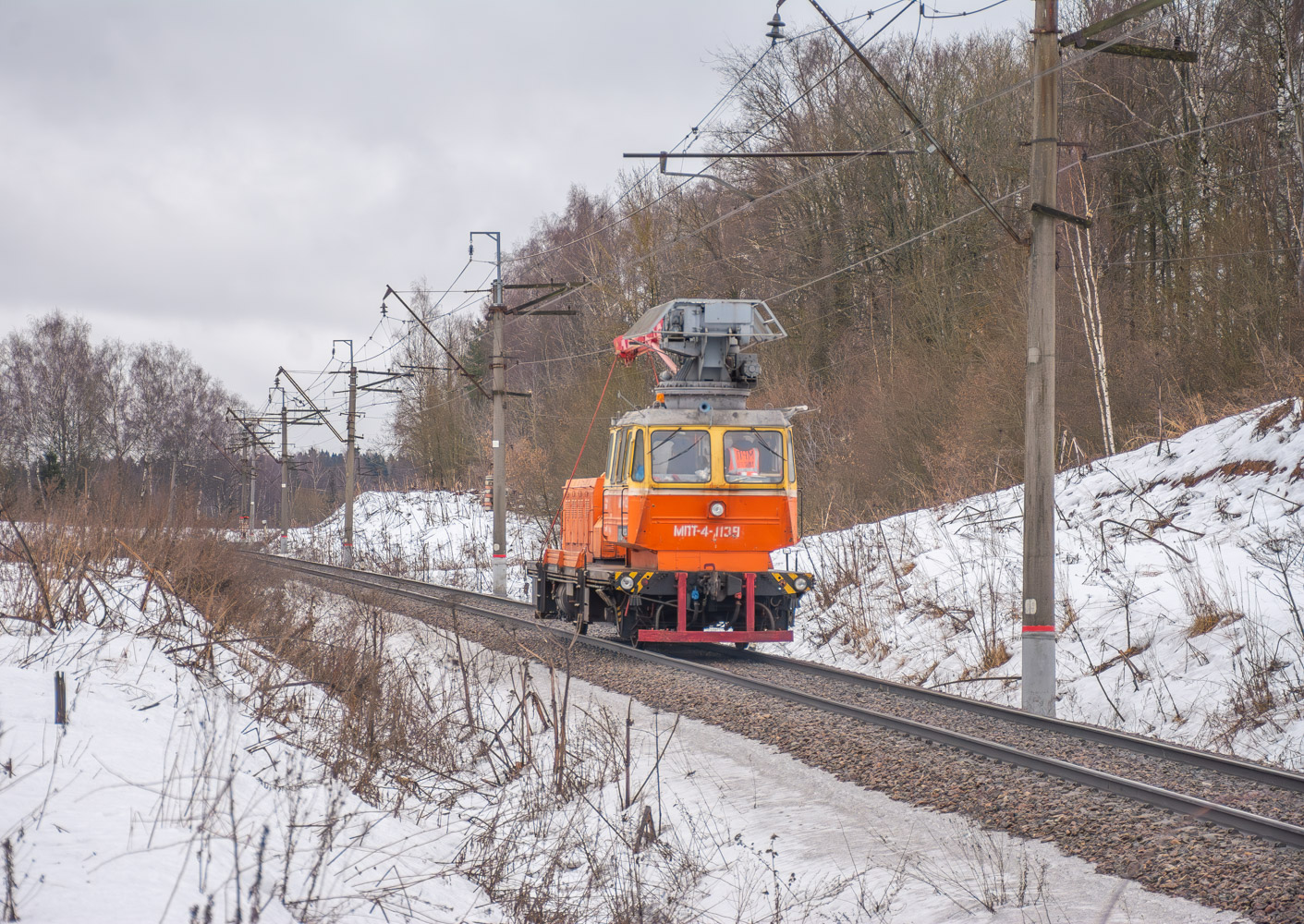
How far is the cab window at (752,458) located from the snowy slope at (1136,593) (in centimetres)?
279

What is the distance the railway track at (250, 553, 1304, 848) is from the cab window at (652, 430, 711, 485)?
2.21 metres

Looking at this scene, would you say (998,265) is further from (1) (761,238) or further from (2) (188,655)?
(2) (188,655)

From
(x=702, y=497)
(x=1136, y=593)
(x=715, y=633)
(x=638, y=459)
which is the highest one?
(x=638, y=459)

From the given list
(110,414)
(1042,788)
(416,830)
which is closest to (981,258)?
(1042,788)

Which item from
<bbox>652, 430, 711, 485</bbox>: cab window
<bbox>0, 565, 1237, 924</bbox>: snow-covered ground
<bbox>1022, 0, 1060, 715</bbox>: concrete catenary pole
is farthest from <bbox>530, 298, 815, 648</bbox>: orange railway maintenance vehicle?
<bbox>0, 565, 1237, 924</bbox>: snow-covered ground

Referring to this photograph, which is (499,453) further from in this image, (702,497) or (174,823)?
(174,823)

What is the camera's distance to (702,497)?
13273 mm

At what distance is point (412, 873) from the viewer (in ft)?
15.3

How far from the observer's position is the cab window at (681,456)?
1320 centimetres

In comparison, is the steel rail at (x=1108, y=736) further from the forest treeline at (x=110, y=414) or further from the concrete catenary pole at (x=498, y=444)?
the forest treeline at (x=110, y=414)

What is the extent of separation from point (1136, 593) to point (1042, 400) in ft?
10.1

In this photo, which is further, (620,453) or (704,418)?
(620,453)

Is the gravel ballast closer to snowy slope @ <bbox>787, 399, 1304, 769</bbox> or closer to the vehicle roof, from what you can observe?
snowy slope @ <bbox>787, 399, 1304, 769</bbox>

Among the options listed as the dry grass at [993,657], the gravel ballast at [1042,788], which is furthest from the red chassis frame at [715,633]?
the dry grass at [993,657]
